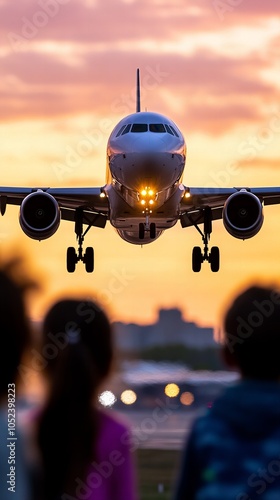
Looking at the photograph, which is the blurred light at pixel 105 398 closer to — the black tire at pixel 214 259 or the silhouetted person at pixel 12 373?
the silhouetted person at pixel 12 373

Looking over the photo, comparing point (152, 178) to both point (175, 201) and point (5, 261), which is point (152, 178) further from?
point (5, 261)

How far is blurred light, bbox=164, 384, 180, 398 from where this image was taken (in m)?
19.9

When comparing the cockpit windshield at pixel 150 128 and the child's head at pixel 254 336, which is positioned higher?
the cockpit windshield at pixel 150 128

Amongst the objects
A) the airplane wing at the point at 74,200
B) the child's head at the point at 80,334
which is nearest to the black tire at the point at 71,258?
the airplane wing at the point at 74,200

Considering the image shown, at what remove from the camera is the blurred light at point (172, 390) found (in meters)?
19.9

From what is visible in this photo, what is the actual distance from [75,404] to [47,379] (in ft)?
1.31

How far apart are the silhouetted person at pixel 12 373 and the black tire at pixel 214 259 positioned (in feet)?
115

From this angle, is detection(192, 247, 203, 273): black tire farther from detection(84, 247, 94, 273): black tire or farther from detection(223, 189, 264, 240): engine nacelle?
detection(223, 189, 264, 240): engine nacelle

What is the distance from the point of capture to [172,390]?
→ 19906mm

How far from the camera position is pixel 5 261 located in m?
4.81

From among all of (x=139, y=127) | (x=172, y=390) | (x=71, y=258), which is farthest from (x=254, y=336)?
(x=71, y=258)

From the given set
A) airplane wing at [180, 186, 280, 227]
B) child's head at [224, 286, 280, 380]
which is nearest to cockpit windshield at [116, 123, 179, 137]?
airplane wing at [180, 186, 280, 227]

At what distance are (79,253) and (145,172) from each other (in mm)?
8083

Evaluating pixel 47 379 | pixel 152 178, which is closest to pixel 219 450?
pixel 47 379
